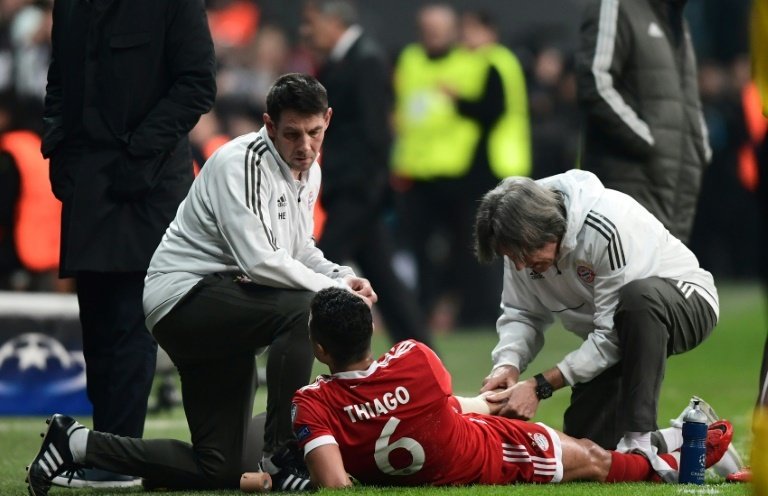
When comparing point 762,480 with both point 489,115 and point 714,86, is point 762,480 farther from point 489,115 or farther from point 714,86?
point 714,86

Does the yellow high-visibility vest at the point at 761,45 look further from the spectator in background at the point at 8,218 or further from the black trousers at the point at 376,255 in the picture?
the spectator in background at the point at 8,218

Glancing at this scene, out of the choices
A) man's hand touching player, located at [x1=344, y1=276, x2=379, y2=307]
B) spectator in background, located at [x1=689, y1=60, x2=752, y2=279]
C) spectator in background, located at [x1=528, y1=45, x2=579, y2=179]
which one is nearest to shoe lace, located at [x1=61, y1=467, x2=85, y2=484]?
man's hand touching player, located at [x1=344, y1=276, x2=379, y2=307]

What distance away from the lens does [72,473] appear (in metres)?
6.39

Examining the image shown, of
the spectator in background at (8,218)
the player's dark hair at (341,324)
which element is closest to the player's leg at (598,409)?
the player's dark hair at (341,324)

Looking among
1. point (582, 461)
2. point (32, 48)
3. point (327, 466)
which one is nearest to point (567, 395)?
point (582, 461)

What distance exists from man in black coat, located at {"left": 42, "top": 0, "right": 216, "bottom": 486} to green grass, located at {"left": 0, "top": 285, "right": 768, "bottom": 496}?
0.65 m

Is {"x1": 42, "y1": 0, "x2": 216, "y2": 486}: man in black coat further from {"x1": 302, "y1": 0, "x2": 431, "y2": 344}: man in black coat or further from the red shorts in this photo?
{"x1": 302, "y1": 0, "x2": 431, "y2": 344}: man in black coat

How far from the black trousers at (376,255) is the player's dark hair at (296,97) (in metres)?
4.14

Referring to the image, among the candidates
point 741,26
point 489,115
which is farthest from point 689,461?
point 741,26

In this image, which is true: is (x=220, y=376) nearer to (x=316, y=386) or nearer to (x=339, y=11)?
(x=316, y=386)

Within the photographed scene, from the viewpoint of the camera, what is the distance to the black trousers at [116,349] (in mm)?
6969

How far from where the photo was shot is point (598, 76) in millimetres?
8227

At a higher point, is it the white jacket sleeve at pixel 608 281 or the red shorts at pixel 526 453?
the white jacket sleeve at pixel 608 281

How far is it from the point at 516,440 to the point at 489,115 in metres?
8.45
